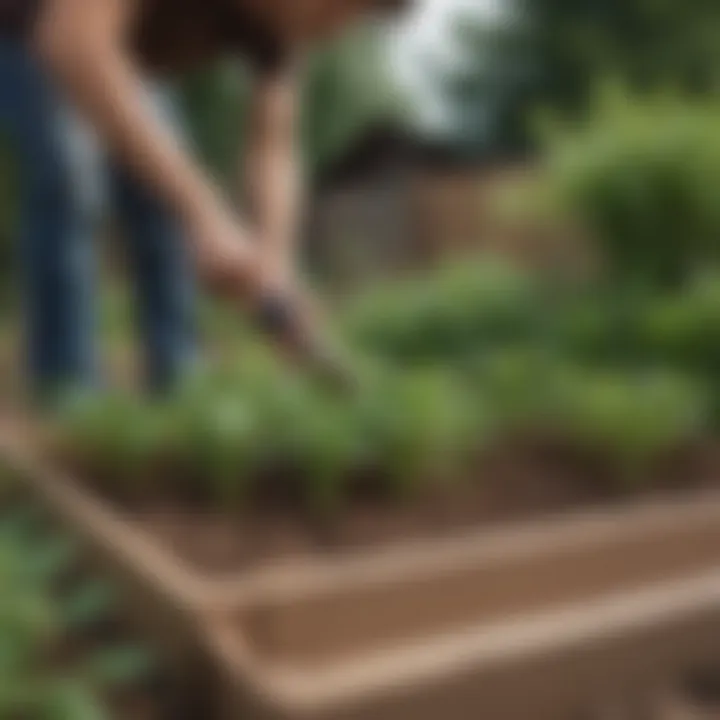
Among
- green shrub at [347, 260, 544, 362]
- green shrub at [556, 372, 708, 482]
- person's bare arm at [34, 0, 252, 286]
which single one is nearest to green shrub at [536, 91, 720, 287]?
green shrub at [347, 260, 544, 362]

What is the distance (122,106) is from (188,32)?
0.48 feet

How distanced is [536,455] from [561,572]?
0.17 meters

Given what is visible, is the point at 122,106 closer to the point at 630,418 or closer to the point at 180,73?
the point at 180,73

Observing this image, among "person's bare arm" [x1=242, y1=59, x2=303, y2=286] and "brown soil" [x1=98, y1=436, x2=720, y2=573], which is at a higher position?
"person's bare arm" [x1=242, y1=59, x2=303, y2=286]

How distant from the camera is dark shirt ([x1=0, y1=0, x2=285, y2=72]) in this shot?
0.65 meters

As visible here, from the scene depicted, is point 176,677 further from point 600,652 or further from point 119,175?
point 119,175

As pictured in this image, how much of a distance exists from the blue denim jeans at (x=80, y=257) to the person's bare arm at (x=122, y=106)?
4.5 inches

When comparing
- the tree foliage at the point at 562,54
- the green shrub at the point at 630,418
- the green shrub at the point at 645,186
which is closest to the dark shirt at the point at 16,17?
the green shrub at the point at 630,418

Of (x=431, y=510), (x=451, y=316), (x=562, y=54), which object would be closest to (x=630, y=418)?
(x=431, y=510)

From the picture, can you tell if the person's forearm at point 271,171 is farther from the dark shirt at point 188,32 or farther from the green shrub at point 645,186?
the green shrub at point 645,186

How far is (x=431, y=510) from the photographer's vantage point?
2.19 ft

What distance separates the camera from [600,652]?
51cm

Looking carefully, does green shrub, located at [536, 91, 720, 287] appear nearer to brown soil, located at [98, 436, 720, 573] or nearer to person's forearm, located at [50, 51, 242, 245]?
brown soil, located at [98, 436, 720, 573]

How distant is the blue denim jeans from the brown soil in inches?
5.6
